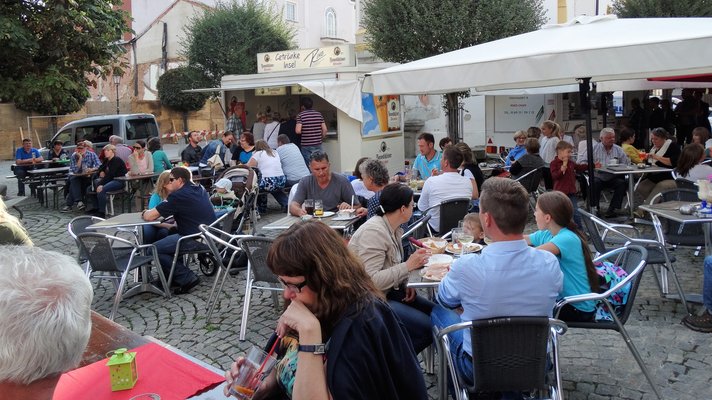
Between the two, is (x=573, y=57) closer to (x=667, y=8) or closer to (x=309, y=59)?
(x=309, y=59)

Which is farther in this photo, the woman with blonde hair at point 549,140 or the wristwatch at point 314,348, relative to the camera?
the woman with blonde hair at point 549,140

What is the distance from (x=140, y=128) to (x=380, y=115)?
23.3ft

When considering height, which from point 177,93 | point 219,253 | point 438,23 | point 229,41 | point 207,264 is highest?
point 229,41

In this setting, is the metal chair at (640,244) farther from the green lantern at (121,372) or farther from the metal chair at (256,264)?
the green lantern at (121,372)

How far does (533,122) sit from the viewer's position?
15.0 metres

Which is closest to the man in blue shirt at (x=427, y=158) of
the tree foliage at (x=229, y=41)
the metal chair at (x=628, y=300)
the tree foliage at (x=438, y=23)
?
the metal chair at (x=628, y=300)

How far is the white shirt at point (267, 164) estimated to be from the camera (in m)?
10.4

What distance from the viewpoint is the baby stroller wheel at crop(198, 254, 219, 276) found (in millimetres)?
6863

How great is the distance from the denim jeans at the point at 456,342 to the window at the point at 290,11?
113 ft

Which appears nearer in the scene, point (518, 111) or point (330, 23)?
point (518, 111)

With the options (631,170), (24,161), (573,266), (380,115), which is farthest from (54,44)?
(573,266)

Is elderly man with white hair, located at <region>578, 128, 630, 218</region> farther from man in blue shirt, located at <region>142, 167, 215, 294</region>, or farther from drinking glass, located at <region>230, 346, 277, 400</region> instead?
drinking glass, located at <region>230, 346, 277, 400</region>

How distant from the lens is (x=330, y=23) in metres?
39.1

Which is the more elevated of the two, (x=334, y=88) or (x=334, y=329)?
(x=334, y=88)
